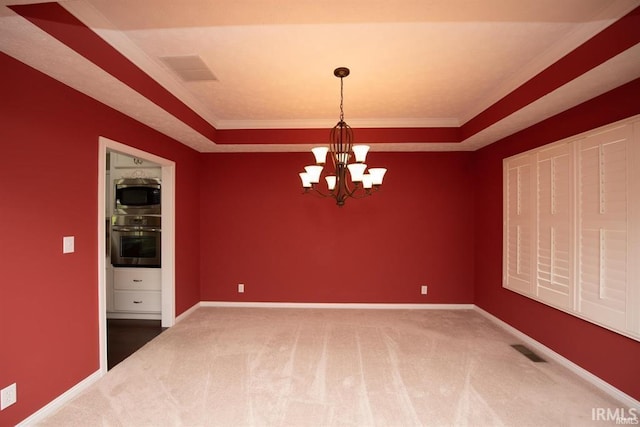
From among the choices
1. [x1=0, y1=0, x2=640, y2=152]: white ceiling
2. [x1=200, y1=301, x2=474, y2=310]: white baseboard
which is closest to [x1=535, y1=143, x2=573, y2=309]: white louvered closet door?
[x1=0, y1=0, x2=640, y2=152]: white ceiling

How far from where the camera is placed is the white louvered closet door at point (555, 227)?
268cm

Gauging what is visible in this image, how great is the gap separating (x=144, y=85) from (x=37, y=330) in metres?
1.96

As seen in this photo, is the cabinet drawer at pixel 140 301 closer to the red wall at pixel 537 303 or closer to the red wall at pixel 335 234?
the red wall at pixel 335 234

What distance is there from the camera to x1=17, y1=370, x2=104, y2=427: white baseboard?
1947 mm

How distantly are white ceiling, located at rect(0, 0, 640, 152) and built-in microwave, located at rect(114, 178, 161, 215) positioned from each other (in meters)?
0.92

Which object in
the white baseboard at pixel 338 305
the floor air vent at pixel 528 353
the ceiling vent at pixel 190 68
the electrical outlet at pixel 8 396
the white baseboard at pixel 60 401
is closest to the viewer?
the electrical outlet at pixel 8 396

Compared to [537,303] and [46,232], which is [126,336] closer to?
[46,232]

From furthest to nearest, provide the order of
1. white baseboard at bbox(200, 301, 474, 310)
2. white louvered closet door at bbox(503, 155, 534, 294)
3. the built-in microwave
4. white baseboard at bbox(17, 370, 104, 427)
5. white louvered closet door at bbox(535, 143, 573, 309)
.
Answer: white baseboard at bbox(200, 301, 474, 310), the built-in microwave, white louvered closet door at bbox(503, 155, 534, 294), white louvered closet door at bbox(535, 143, 573, 309), white baseboard at bbox(17, 370, 104, 427)

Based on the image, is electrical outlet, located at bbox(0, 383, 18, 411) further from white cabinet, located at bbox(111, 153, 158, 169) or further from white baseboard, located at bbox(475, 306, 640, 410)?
white baseboard, located at bbox(475, 306, 640, 410)

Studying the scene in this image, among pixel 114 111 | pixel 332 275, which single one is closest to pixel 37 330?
pixel 114 111

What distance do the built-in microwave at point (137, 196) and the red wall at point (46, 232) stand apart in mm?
1250

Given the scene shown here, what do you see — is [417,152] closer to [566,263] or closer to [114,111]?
[566,263]

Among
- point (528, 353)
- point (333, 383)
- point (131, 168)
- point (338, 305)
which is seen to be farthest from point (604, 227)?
point (131, 168)

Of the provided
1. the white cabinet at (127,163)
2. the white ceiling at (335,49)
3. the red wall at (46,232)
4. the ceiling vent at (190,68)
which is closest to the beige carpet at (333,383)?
the red wall at (46,232)
